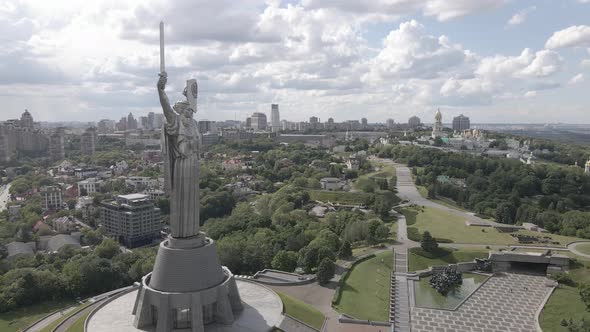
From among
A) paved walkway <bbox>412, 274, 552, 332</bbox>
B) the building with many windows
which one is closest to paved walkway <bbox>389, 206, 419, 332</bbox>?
paved walkway <bbox>412, 274, 552, 332</bbox>

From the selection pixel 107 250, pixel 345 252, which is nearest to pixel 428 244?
pixel 345 252

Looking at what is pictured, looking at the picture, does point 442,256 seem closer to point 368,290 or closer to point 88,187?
point 368,290

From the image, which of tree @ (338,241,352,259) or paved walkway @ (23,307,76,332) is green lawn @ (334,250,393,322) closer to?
tree @ (338,241,352,259)

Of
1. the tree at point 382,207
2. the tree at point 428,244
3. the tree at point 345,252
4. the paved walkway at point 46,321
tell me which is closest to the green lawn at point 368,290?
the tree at point 345,252

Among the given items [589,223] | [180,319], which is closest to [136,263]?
[180,319]

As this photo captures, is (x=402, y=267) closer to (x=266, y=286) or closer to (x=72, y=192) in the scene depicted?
(x=266, y=286)

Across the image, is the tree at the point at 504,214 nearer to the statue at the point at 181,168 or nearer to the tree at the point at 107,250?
the statue at the point at 181,168

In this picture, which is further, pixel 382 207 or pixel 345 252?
pixel 382 207
